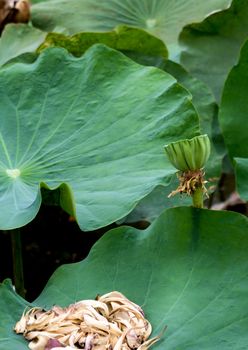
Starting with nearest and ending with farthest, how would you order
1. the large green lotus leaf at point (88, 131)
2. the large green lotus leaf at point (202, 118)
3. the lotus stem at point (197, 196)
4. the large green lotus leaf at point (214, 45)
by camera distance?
the lotus stem at point (197, 196) → the large green lotus leaf at point (88, 131) → the large green lotus leaf at point (202, 118) → the large green lotus leaf at point (214, 45)

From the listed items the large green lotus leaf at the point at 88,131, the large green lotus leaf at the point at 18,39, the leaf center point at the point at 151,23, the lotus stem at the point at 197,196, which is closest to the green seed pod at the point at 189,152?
the lotus stem at the point at 197,196

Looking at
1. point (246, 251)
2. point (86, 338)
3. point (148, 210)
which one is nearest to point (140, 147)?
point (148, 210)

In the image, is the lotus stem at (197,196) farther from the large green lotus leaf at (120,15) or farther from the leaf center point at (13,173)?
the large green lotus leaf at (120,15)

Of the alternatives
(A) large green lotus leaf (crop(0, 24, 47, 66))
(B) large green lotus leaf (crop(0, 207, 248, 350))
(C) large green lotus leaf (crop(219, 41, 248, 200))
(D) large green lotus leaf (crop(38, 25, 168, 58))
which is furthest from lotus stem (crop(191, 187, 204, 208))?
(A) large green lotus leaf (crop(0, 24, 47, 66))

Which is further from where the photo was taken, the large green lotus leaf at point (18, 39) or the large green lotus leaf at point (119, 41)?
the large green lotus leaf at point (18, 39)

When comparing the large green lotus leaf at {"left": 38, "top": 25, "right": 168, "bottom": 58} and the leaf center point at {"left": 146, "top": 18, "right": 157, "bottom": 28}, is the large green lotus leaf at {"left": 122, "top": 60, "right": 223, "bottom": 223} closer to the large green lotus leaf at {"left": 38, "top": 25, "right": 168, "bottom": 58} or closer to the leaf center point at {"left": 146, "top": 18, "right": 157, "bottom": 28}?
the large green lotus leaf at {"left": 38, "top": 25, "right": 168, "bottom": 58}

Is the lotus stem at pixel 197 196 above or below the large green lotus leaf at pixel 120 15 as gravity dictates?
below

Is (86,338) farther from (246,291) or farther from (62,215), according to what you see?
(62,215)

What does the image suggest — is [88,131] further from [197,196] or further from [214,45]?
[214,45]
